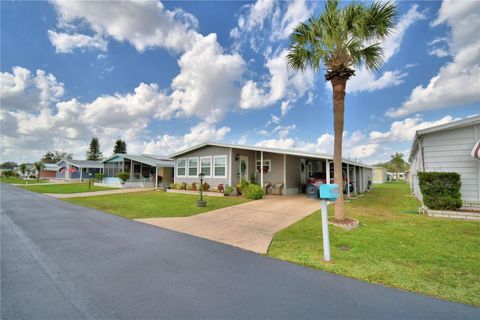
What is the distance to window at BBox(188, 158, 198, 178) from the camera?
17.3 metres

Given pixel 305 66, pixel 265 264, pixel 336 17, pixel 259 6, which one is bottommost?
pixel 265 264

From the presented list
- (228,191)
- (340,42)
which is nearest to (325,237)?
(340,42)

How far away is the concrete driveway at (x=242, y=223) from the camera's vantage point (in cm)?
544

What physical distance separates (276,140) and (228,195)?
13.3 m

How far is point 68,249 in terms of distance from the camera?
4.60 metres

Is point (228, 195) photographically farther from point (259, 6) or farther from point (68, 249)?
point (259, 6)

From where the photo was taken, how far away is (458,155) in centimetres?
806

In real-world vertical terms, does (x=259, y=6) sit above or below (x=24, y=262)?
above

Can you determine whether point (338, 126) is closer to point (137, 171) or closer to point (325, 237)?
point (325, 237)

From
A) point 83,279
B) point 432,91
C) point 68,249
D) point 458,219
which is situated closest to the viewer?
point 83,279

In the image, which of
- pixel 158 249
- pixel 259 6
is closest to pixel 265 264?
pixel 158 249

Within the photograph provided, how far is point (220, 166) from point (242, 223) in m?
8.63

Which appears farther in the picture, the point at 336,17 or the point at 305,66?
the point at 305,66

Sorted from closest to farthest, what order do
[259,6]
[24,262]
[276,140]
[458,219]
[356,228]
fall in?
[24,262] < [356,228] < [458,219] < [259,6] < [276,140]
